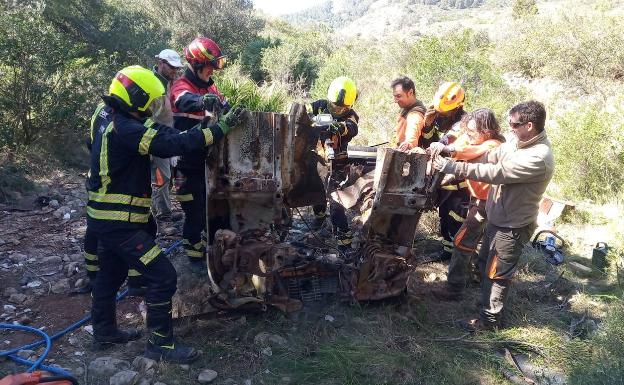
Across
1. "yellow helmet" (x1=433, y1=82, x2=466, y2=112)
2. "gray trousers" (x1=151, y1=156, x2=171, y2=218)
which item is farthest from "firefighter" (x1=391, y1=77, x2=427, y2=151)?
"gray trousers" (x1=151, y1=156, x2=171, y2=218)

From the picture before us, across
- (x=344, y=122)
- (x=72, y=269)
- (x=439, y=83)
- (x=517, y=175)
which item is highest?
(x=439, y=83)

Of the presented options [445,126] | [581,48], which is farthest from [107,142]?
[581,48]

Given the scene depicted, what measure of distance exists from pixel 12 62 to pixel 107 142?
16.8 ft

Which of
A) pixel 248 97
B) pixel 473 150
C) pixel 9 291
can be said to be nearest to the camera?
pixel 473 150

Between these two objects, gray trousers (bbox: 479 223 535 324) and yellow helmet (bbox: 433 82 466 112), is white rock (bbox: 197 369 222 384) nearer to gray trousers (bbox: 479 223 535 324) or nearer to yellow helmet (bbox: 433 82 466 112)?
gray trousers (bbox: 479 223 535 324)

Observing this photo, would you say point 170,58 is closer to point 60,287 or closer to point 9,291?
point 60,287

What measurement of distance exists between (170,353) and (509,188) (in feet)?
8.89

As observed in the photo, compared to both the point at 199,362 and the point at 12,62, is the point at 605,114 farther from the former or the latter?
the point at 12,62

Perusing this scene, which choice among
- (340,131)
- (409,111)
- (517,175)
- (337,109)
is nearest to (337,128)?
(340,131)

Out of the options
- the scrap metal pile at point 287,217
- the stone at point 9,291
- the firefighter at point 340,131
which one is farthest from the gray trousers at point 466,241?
the stone at point 9,291

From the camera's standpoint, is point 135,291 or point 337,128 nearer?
point 135,291

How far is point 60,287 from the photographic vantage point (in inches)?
163

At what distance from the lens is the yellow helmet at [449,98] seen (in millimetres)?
4453

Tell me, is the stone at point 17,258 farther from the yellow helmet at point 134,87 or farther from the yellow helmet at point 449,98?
the yellow helmet at point 449,98
